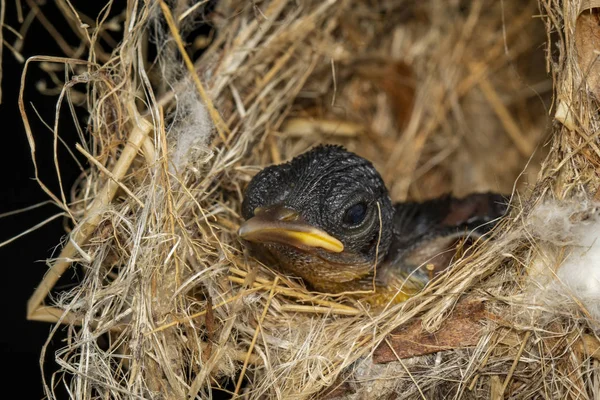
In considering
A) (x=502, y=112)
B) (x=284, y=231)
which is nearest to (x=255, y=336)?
(x=284, y=231)

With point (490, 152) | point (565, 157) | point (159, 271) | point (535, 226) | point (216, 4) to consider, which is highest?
point (216, 4)

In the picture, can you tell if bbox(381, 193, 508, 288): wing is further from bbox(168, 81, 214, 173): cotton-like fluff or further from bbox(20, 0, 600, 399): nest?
bbox(168, 81, 214, 173): cotton-like fluff

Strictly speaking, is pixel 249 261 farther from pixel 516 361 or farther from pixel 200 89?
pixel 516 361

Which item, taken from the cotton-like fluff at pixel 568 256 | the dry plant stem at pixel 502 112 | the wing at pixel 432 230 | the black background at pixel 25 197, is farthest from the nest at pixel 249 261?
the dry plant stem at pixel 502 112

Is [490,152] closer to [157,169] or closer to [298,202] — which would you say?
[298,202]

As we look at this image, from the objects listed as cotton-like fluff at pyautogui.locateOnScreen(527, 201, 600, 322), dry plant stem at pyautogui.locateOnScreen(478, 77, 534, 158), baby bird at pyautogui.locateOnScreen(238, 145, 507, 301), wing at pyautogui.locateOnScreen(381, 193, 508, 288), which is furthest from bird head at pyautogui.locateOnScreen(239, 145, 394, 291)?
dry plant stem at pyautogui.locateOnScreen(478, 77, 534, 158)

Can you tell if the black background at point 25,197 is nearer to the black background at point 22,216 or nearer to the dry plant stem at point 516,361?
the black background at point 22,216

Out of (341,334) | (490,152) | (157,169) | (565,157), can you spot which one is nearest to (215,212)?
(157,169)
